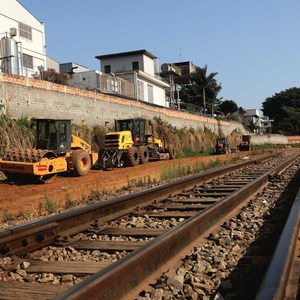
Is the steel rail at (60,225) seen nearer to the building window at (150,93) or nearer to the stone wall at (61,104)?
the stone wall at (61,104)

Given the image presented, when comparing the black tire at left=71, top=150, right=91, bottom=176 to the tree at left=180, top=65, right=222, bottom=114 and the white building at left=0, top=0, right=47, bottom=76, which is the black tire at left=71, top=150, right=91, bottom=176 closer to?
the white building at left=0, top=0, right=47, bottom=76

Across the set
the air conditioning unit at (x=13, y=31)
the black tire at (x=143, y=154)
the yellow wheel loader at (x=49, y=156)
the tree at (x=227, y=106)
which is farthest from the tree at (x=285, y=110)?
the yellow wheel loader at (x=49, y=156)

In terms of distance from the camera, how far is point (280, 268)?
3711mm

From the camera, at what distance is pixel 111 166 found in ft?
71.8

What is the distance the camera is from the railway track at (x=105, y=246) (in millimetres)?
3949

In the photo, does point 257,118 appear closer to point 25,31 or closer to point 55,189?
point 25,31

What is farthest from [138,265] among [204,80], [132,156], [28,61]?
[204,80]

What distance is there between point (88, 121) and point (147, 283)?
21853mm

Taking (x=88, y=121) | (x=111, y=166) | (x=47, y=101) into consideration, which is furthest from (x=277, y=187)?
(x=88, y=121)

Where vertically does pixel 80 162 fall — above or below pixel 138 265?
above

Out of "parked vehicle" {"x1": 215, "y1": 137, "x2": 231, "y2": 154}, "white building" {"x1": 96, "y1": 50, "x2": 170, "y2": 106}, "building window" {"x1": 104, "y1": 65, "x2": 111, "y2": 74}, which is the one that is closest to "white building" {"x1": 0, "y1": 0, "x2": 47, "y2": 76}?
"white building" {"x1": 96, "y1": 50, "x2": 170, "y2": 106}

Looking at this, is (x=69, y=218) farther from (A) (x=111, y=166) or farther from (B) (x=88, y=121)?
(B) (x=88, y=121)

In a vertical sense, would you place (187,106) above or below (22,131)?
above

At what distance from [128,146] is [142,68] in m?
31.6
